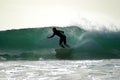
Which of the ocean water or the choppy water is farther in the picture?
the ocean water

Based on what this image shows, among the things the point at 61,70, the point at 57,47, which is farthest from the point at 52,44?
the point at 61,70

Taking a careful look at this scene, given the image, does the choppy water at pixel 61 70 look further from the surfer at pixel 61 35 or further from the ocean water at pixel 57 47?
the surfer at pixel 61 35

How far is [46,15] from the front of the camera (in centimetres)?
322

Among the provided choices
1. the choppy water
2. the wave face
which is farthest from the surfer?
the choppy water

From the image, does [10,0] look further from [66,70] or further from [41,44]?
[66,70]

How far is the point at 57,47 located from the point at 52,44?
0.06 meters

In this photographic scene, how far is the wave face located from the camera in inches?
124

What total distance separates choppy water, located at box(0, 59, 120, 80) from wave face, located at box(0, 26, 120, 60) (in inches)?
2.4

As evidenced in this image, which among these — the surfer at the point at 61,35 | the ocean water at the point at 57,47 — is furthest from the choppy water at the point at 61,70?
the surfer at the point at 61,35

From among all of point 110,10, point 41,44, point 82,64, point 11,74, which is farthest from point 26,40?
point 110,10

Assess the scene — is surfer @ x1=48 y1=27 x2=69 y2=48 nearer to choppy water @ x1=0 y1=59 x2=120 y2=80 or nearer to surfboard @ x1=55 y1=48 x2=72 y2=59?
surfboard @ x1=55 y1=48 x2=72 y2=59

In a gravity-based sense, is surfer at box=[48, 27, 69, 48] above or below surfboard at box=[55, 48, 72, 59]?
above

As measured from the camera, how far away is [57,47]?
125 inches

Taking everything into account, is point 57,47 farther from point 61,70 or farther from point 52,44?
point 61,70
